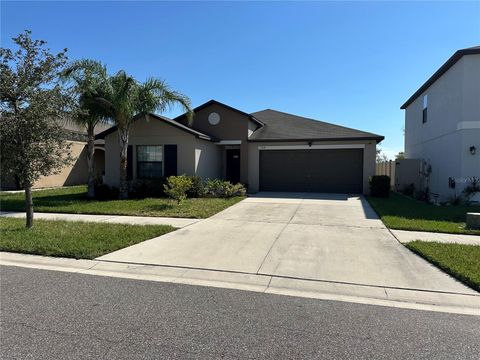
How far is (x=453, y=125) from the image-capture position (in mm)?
14570

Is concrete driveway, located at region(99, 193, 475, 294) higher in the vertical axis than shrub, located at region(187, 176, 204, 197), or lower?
lower

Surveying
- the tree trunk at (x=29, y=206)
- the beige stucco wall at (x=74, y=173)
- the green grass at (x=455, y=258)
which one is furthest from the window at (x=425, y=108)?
the beige stucco wall at (x=74, y=173)

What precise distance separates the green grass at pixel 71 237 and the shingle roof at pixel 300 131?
11.3 m

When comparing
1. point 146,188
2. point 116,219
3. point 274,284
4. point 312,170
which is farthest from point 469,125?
point 146,188

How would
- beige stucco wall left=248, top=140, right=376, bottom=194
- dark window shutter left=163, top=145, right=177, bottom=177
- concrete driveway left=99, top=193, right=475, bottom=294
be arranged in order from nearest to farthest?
1. concrete driveway left=99, top=193, right=475, bottom=294
2. dark window shutter left=163, top=145, right=177, bottom=177
3. beige stucco wall left=248, top=140, right=376, bottom=194

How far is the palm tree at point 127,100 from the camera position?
14070 mm

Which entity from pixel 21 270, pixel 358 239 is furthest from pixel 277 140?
pixel 21 270

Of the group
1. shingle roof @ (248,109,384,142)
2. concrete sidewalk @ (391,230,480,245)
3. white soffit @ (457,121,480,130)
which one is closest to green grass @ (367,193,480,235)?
concrete sidewalk @ (391,230,480,245)

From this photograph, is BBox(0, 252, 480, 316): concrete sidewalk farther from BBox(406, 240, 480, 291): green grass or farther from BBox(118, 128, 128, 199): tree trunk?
BBox(118, 128, 128, 199): tree trunk

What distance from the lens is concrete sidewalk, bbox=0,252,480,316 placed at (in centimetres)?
451

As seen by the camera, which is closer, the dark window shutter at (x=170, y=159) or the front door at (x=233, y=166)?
the dark window shutter at (x=170, y=159)

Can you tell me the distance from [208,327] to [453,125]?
14.7 m

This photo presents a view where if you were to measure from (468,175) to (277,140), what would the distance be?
344 inches

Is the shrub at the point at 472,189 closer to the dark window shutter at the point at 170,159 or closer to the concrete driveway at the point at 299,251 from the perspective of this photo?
the concrete driveway at the point at 299,251
